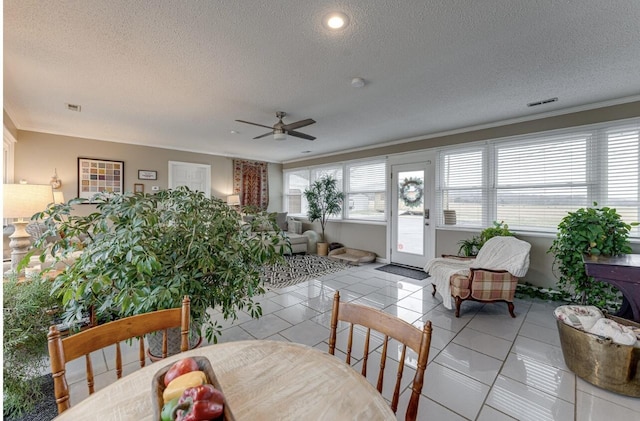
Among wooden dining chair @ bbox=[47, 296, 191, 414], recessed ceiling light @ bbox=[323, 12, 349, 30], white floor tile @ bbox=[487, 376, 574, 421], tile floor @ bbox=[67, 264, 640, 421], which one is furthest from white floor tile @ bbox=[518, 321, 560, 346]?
recessed ceiling light @ bbox=[323, 12, 349, 30]

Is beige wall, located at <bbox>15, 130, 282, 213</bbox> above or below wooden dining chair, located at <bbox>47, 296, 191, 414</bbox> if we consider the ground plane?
above

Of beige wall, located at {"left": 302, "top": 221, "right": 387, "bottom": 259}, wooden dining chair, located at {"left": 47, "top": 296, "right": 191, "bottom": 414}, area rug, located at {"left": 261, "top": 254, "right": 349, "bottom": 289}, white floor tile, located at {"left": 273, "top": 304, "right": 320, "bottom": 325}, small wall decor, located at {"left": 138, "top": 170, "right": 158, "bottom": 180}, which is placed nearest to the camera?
wooden dining chair, located at {"left": 47, "top": 296, "right": 191, "bottom": 414}

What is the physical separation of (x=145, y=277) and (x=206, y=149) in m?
5.20

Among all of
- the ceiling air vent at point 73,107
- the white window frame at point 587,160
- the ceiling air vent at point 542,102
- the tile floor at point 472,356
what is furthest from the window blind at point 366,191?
the ceiling air vent at point 73,107

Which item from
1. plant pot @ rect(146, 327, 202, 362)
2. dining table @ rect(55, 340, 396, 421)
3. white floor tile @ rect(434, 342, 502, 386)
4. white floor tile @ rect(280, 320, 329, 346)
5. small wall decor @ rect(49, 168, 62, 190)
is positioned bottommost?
white floor tile @ rect(434, 342, 502, 386)

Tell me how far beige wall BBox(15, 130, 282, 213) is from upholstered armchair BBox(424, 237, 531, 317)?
529cm

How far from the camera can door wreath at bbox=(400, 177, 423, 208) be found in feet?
16.9

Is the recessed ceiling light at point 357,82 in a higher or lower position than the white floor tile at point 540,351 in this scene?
higher

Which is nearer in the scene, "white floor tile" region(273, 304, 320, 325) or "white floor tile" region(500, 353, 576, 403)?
"white floor tile" region(500, 353, 576, 403)

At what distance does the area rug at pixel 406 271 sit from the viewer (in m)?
4.68

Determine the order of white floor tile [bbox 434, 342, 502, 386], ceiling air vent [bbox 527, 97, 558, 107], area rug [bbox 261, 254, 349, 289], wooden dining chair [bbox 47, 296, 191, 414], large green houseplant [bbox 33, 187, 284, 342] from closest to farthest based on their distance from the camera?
wooden dining chair [bbox 47, 296, 191, 414]
large green houseplant [bbox 33, 187, 284, 342]
white floor tile [bbox 434, 342, 502, 386]
ceiling air vent [bbox 527, 97, 558, 107]
area rug [bbox 261, 254, 349, 289]

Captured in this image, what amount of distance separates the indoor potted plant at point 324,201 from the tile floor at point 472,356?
8.34 feet

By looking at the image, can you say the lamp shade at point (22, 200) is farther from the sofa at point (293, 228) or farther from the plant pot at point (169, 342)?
the sofa at point (293, 228)

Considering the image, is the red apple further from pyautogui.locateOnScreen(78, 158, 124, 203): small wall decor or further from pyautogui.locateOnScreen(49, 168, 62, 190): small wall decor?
pyautogui.locateOnScreen(49, 168, 62, 190): small wall decor
